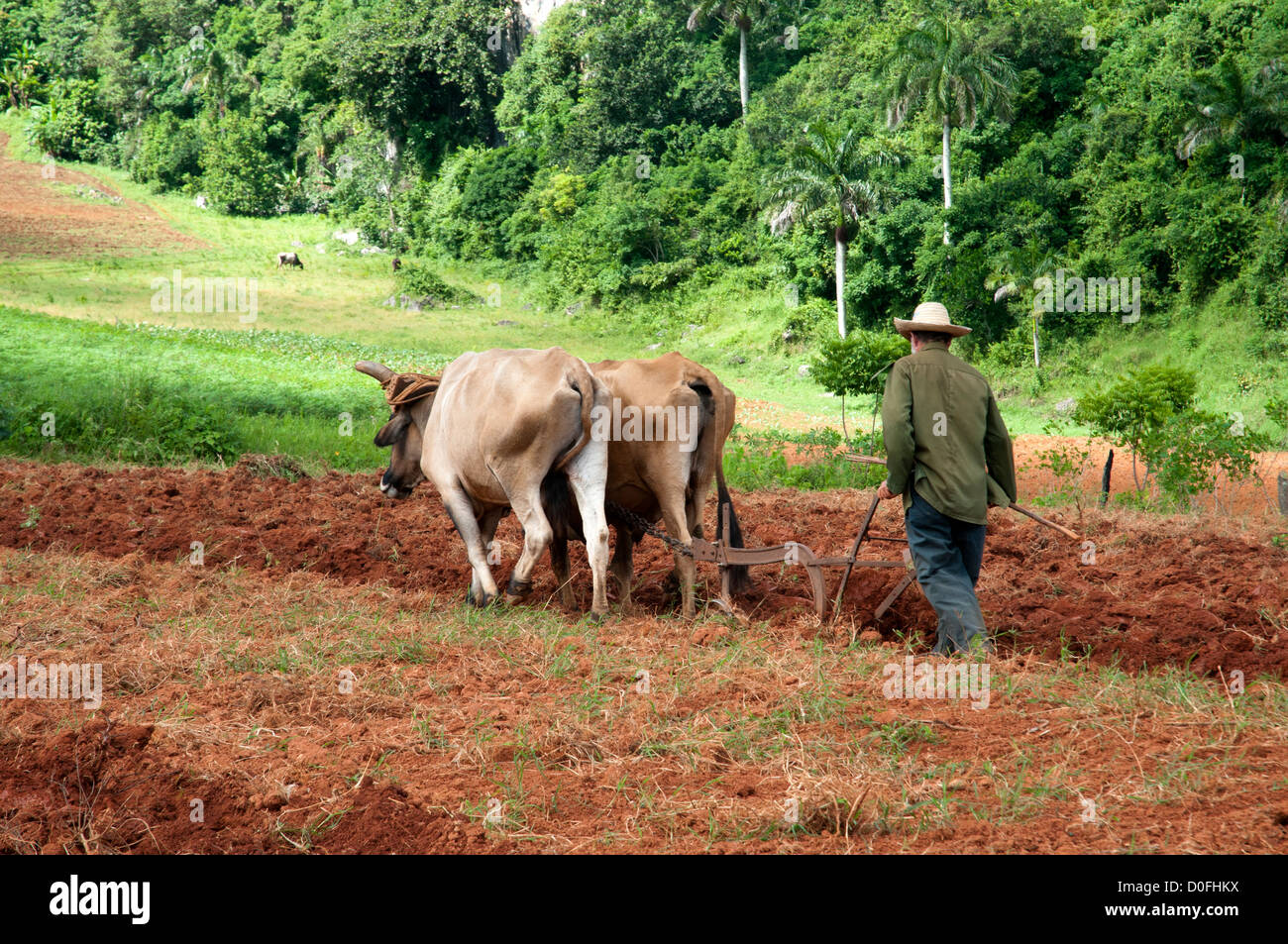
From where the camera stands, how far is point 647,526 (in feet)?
21.8

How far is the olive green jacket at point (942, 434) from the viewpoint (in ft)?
18.2

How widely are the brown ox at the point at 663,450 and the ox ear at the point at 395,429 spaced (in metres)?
1.60

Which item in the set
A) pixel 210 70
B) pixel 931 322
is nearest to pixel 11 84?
pixel 210 70

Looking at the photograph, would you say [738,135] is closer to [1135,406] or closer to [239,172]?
[239,172]

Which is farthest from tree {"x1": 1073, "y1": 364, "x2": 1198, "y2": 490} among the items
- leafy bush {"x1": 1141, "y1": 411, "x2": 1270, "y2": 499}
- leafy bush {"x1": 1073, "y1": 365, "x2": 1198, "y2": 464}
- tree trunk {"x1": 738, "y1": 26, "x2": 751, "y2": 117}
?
tree trunk {"x1": 738, "y1": 26, "x2": 751, "y2": 117}

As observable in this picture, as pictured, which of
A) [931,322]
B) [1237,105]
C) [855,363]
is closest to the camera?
[931,322]

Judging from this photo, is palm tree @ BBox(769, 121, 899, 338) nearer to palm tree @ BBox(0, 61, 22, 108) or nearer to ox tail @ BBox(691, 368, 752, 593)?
ox tail @ BBox(691, 368, 752, 593)

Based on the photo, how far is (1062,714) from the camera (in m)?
4.33

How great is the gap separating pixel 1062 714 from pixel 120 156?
191ft

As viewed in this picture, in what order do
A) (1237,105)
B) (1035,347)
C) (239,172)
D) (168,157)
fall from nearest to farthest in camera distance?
(1237,105) < (1035,347) < (239,172) < (168,157)

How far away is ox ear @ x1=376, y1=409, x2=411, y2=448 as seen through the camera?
7.79 metres

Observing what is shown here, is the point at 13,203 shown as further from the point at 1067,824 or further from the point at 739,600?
the point at 1067,824

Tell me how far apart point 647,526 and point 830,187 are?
27562 mm
